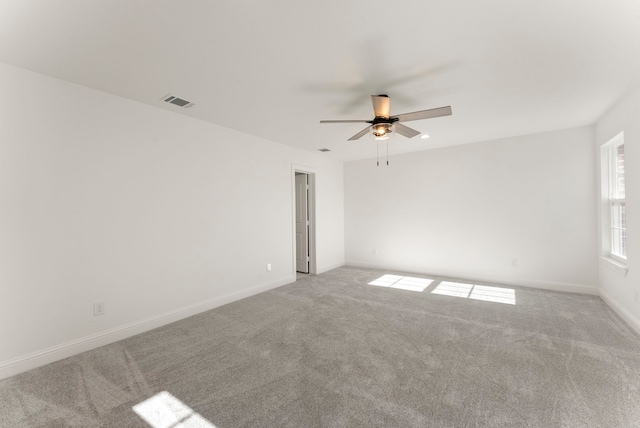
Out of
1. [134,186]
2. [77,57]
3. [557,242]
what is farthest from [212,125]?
[557,242]

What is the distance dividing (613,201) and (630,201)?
1.00m

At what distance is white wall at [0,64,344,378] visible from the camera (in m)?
2.30

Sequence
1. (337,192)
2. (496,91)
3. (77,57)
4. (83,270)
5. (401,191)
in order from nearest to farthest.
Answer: (77,57) → (83,270) → (496,91) → (401,191) → (337,192)

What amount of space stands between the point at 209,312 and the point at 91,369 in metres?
1.39

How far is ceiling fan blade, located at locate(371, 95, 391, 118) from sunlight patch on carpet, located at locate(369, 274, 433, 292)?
3090mm

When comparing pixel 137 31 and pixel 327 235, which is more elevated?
pixel 137 31

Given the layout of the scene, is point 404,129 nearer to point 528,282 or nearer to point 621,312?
point 621,312

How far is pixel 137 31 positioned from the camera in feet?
6.15

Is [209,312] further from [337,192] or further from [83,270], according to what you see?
[337,192]

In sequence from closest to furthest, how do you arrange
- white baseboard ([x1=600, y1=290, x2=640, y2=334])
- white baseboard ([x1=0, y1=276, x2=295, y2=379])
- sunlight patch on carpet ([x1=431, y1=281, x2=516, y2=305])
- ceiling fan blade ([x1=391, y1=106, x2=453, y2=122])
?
1. white baseboard ([x1=0, y1=276, x2=295, y2=379])
2. ceiling fan blade ([x1=391, y1=106, x2=453, y2=122])
3. white baseboard ([x1=600, y1=290, x2=640, y2=334])
4. sunlight patch on carpet ([x1=431, y1=281, x2=516, y2=305])

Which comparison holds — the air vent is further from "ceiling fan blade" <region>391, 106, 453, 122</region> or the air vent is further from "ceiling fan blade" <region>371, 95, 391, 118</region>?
"ceiling fan blade" <region>391, 106, 453, 122</region>

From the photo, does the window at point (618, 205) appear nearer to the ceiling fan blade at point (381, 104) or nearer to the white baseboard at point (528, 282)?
the white baseboard at point (528, 282)

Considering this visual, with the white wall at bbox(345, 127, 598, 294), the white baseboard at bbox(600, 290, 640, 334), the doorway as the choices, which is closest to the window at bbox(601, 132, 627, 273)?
the white wall at bbox(345, 127, 598, 294)

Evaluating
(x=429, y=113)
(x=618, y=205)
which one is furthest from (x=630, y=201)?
(x=429, y=113)
